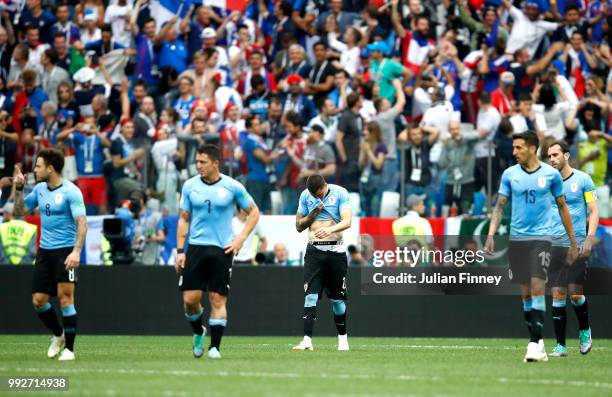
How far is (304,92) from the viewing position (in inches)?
987

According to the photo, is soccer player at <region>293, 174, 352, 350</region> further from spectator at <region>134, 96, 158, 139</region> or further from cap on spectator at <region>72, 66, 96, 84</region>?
cap on spectator at <region>72, 66, 96, 84</region>

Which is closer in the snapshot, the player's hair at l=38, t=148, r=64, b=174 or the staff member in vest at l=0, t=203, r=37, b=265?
the player's hair at l=38, t=148, r=64, b=174

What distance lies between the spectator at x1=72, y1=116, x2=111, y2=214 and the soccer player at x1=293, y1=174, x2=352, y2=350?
6.26 m

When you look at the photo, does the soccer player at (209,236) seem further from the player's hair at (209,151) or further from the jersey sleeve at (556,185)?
the jersey sleeve at (556,185)

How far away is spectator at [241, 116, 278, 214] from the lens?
2242 centimetres

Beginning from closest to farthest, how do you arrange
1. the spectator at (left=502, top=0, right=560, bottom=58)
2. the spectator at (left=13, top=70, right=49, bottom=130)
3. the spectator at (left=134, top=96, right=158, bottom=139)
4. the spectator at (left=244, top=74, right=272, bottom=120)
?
1. the spectator at (left=134, top=96, right=158, bottom=139)
2. the spectator at (left=244, top=74, right=272, bottom=120)
3. the spectator at (left=13, top=70, right=49, bottom=130)
4. the spectator at (left=502, top=0, right=560, bottom=58)

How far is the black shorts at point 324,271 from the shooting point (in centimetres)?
1781

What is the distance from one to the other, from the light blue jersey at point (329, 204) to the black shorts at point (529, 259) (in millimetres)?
3107

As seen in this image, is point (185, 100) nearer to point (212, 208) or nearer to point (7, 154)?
point (7, 154)

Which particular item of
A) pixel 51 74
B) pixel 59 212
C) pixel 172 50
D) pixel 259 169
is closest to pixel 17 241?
pixel 259 169

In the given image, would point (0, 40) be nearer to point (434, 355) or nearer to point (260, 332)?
point (260, 332)

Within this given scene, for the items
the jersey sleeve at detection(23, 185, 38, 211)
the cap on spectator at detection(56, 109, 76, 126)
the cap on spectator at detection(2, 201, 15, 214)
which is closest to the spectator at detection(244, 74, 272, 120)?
the cap on spectator at detection(56, 109, 76, 126)

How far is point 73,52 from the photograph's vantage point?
1076 inches
